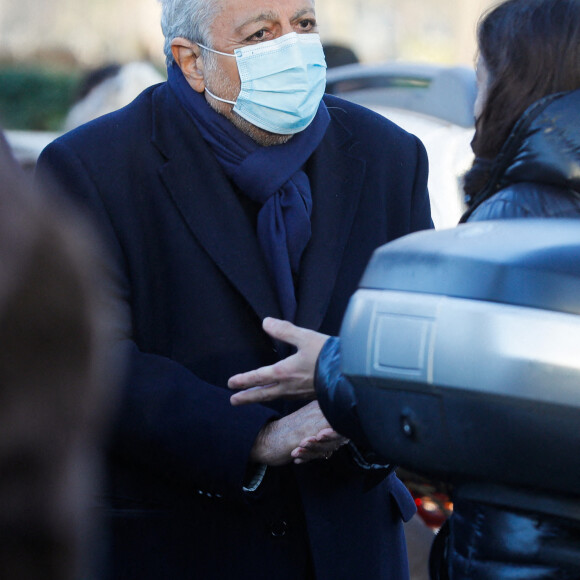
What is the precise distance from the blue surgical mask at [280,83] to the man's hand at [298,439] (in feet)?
2.36

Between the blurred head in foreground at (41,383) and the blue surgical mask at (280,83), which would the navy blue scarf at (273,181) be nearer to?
the blue surgical mask at (280,83)

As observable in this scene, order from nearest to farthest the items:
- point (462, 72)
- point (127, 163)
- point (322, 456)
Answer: point (322, 456)
point (127, 163)
point (462, 72)

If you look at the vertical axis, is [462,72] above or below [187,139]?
below

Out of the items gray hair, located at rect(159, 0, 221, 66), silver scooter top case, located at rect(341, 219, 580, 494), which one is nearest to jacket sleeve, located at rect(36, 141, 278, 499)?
gray hair, located at rect(159, 0, 221, 66)

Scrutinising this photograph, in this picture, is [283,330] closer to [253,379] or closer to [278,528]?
[253,379]

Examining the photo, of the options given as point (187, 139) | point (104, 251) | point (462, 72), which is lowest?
point (462, 72)

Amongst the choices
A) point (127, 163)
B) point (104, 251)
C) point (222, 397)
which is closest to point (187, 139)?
point (127, 163)

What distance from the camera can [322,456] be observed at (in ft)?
7.41

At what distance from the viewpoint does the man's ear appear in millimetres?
2660

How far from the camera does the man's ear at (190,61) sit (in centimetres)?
266

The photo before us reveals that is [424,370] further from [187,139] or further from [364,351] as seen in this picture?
[187,139]

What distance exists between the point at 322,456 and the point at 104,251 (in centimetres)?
64

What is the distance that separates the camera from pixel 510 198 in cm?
197

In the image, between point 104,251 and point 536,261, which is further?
point 104,251
